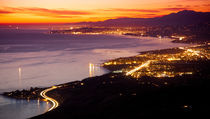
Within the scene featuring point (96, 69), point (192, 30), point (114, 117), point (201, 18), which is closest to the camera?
point (114, 117)

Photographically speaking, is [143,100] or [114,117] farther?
[143,100]

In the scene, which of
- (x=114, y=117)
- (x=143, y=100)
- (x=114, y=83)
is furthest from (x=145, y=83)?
(x=114, y=117)

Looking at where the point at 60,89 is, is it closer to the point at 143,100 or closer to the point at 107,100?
the point at 107,100

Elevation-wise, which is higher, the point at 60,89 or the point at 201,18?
the point at 201,18

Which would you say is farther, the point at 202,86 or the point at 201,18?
the point at 201,18

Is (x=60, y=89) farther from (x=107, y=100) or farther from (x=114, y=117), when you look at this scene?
(x=114, y=117)

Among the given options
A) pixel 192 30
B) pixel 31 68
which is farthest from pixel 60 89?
pixel 192 30

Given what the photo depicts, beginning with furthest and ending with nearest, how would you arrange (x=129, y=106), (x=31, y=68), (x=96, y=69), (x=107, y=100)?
(x=31, y=68) < (x=96, y=69) < (x=107, y=100) < (x=129, y=106)

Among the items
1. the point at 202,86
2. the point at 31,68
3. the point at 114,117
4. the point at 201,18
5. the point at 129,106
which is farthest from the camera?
the point at 201,18

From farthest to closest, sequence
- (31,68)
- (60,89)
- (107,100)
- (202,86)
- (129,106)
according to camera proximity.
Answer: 1. (31,68)
2. (60,89)
3. (202,86)
4. (107,100)
5. (129,106)
